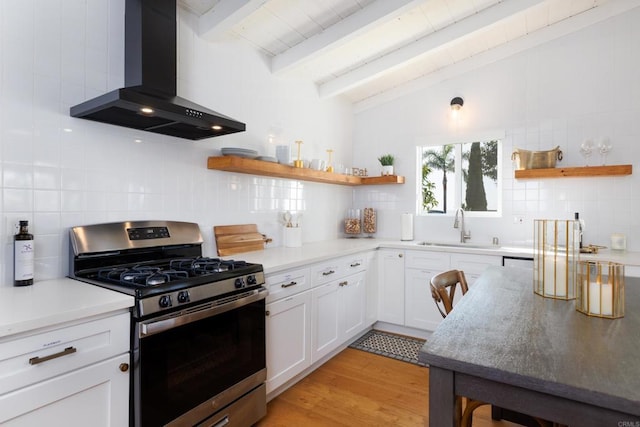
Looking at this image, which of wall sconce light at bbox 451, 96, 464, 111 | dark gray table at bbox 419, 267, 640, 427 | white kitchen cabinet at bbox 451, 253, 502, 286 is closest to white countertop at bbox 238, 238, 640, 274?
white kitchen cabinet at bbox 451, 253, 502, 286

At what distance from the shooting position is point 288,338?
242cm

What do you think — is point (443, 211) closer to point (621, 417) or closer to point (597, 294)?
point (597, 294)

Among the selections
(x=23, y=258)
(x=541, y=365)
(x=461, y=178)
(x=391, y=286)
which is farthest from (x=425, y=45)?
(x=23, y=258)

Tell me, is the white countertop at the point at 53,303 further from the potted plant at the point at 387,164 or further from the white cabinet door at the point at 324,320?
the potted plant at the point at 387,164

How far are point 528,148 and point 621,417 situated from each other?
3346 mm

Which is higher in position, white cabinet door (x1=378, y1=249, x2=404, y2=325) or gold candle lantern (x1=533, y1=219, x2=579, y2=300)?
gold candle lantern (x1=533, y1=219, x2=579, y2=300)

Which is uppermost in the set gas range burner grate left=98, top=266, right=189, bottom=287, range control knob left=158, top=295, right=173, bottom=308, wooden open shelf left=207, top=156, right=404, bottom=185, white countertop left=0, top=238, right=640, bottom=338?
wooden open shelf left=207, top=156, right=404, bottom=185

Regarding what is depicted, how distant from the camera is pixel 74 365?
131cm

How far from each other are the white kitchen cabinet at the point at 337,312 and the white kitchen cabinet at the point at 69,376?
1.45 m

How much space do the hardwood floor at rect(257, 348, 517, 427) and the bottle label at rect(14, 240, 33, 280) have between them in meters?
1.48

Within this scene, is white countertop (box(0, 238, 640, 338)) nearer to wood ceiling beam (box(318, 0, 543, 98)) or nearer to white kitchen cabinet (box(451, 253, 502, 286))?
white kitchen cabinet (box(451, 253, 502, 286))

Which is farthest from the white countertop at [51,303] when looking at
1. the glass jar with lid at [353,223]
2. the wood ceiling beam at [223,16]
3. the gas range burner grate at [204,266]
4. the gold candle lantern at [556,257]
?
the glass jar with lid at [353,223]

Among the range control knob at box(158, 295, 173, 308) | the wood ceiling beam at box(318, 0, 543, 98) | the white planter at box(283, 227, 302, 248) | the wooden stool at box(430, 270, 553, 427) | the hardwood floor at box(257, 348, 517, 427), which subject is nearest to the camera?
the wooden stool at box(430, 270, 553, 427)

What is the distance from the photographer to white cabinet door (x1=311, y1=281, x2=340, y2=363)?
2707mm
